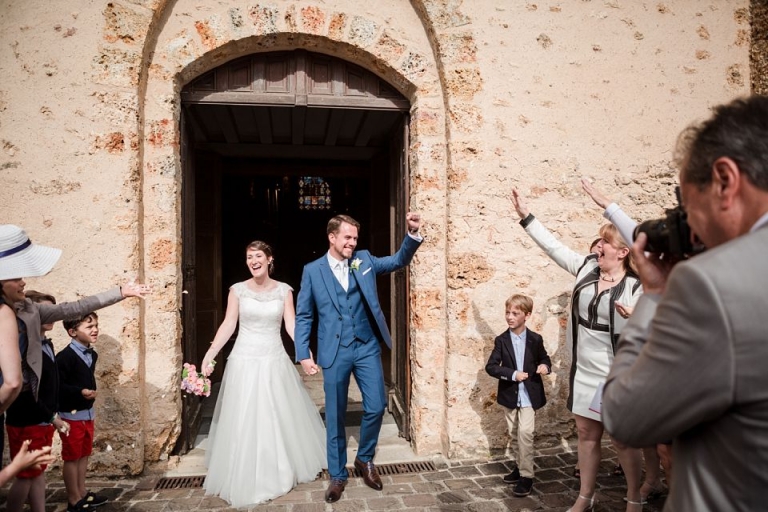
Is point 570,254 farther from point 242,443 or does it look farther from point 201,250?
point 201,250

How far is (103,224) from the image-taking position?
3.94m

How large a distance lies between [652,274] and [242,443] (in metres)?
3.34

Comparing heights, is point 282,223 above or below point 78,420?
above

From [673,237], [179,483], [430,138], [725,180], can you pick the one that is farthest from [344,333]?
[725,180]

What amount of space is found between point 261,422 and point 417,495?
129cm

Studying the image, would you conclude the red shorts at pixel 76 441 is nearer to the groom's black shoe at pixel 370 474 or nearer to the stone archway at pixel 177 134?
the stone archway at pixel 177 134

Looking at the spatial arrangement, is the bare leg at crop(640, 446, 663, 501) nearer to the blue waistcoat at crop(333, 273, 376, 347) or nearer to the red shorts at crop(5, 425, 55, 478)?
the blue waistcoat at crop(333, 273, 376, 347)

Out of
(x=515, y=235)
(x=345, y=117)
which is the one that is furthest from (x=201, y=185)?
(x=515, y=235)

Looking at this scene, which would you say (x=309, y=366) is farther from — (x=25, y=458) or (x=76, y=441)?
(x=25, y=458)

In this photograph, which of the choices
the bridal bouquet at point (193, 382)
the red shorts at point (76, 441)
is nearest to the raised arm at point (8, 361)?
the red shorts at point (76, 441)

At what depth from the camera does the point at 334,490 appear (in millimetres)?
3617

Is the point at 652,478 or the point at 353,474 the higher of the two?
the point at 652,478

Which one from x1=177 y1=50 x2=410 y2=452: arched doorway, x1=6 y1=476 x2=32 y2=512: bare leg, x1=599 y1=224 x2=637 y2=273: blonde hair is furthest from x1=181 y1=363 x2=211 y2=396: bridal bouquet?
x1=599 y1=224 x2=637 y2=273: blonde hair

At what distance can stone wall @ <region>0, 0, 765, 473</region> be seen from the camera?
3920 mm
